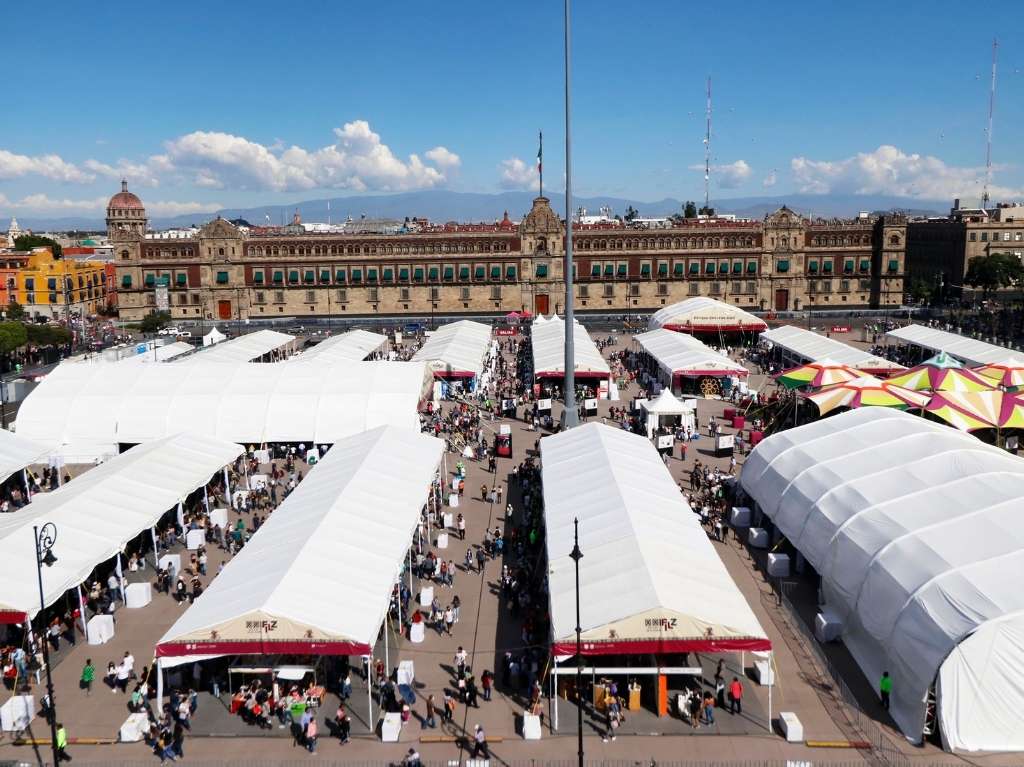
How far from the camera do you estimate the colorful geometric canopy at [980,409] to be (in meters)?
35.7

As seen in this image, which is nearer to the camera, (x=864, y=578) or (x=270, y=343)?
(x=864, y=578)

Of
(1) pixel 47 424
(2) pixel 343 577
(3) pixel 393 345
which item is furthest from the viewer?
(3) pixel 393 345

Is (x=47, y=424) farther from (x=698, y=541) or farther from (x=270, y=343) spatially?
(x=698, y=541)

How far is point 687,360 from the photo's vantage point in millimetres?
49031

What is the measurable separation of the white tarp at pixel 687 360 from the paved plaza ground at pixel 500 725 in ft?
87.5

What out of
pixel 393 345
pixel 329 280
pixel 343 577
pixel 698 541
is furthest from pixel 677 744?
pixel 329 280

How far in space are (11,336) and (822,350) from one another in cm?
5493

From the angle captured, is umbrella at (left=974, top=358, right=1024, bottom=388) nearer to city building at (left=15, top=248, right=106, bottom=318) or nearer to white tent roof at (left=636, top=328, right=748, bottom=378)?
white tent roof at (left=636, top=328, right=748, bottom=378)

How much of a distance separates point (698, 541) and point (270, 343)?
4434 cm

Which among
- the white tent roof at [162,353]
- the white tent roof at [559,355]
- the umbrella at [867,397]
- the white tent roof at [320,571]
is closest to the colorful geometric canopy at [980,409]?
the umbrella at [867,397]

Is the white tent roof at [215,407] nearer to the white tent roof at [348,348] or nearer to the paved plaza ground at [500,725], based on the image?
the white tent roof at [348,348]

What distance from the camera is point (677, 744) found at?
16.7m

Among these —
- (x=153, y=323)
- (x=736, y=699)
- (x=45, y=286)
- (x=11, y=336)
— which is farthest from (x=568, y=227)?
(x=45, y=286)

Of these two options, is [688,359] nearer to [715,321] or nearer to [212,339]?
[715,321]
